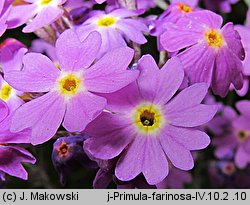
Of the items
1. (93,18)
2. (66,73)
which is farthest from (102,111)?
(93,18)

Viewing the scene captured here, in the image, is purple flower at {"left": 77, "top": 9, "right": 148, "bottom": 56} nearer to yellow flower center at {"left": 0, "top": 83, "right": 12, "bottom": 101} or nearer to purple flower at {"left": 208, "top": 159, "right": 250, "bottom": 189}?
yellow flower center at {"left": 0, "top": 83, "right": 12, "bottom": 101}

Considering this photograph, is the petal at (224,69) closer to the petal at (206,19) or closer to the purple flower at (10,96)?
the petal at (206,19)

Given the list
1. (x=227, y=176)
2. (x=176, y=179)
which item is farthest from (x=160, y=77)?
(x=227, y=176)

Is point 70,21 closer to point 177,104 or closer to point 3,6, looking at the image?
point 3,6

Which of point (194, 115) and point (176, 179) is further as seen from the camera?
point (176, 179)

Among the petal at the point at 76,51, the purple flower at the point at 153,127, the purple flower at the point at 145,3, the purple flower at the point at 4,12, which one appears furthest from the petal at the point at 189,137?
the purple flower at the point at 145,3

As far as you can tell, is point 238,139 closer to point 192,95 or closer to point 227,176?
point 227,176

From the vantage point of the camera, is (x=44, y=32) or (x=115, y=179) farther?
(x=44, y=32)
